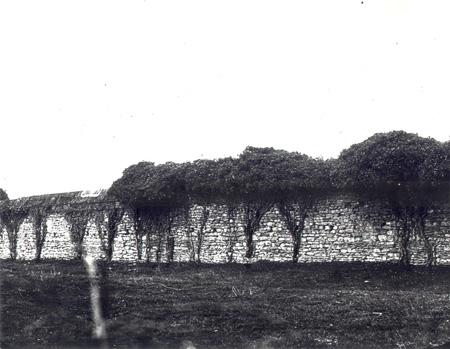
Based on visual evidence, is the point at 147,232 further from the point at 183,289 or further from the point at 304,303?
the point at 304,303

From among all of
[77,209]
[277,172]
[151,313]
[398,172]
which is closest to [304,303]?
[151,313]

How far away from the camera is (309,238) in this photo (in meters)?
17.4

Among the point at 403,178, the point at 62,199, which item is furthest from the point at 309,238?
the point at 62,199

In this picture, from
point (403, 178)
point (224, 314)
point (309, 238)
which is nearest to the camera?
point (224, 314)

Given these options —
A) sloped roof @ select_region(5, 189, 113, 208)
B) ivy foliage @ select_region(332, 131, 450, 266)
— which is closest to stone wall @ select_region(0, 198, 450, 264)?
ivy foliage @ select_region(332, 131, 450, 266)

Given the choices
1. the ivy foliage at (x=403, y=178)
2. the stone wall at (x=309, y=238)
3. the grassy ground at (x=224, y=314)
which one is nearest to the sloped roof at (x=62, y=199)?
the stone wall at (x=309, y=238)

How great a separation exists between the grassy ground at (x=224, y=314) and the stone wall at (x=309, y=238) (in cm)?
159

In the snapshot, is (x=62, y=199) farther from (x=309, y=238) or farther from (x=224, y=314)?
(x=224, y=314)

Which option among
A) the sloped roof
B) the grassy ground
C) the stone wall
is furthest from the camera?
the sloped roof

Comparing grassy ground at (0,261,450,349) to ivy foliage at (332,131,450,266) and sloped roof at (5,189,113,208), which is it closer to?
ivy foliage at (332,131,450,266)

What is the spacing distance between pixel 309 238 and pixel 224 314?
8.10 meters

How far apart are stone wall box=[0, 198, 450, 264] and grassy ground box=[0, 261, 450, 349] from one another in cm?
159

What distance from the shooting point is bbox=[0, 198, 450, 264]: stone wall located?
16.0m

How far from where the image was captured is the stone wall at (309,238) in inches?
629
